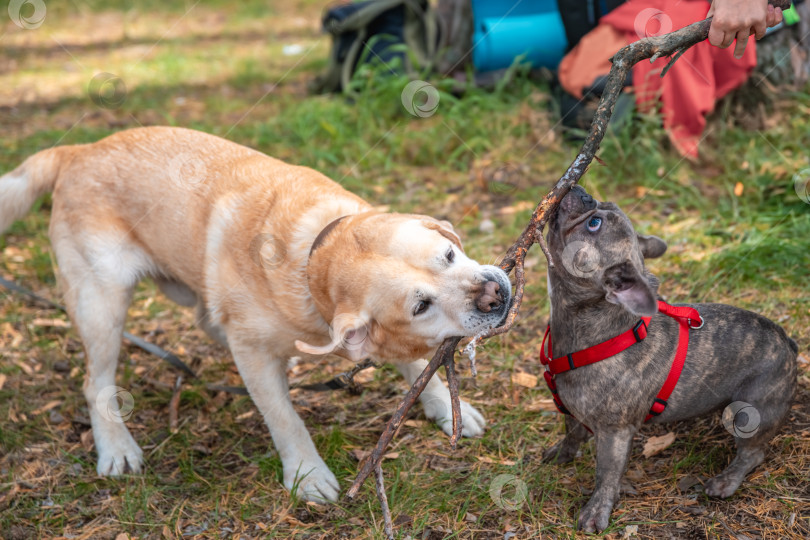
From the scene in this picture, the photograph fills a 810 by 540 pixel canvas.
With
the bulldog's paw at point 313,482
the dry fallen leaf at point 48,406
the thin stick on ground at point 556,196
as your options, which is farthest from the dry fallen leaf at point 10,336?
the thin stick on ground at point 556,196

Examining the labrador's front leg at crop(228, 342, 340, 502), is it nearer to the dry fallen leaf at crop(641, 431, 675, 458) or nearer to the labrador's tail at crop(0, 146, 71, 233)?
the dry fallen leaf at crop(641, 431, 675, 458)

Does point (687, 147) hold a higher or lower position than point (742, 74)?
lower

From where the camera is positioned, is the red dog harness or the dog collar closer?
the red dog harness

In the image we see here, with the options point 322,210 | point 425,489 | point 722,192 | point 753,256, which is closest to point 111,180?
point 322,210

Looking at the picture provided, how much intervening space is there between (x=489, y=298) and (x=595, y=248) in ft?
1.59

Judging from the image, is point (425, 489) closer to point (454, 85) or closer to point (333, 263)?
point (333, 263)

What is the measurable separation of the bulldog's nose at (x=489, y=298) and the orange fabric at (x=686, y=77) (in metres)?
3.48

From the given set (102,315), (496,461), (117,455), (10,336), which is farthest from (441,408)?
(10,336)

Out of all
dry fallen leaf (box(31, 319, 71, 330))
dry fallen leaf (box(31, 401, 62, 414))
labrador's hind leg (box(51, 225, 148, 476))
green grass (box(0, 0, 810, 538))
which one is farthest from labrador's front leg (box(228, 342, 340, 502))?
dry fallen leaf (box(31, 319, 71, 330))

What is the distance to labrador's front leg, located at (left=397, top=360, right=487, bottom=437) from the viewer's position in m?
3.77

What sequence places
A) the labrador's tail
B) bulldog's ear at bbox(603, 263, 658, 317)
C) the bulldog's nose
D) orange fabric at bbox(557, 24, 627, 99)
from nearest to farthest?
bulldog's ear at bbox(603, 263, 658, 317) < the bulldog's nose < the labrador's tail < orange fabric at bbox(557, 24, 627, 99)

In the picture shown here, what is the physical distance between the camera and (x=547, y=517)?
10.1 ft

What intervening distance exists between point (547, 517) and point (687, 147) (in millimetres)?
3749

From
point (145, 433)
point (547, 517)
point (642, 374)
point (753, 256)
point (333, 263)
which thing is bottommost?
point (145, 433)
